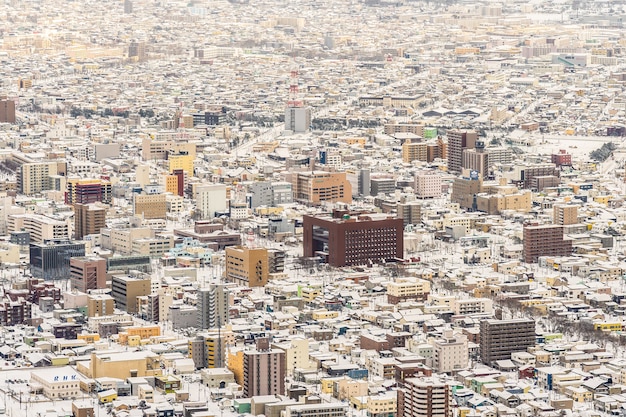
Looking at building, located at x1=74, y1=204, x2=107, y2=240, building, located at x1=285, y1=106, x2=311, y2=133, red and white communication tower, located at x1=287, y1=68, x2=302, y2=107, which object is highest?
building, located at x1=74, y1=204, x2=107, y2=240

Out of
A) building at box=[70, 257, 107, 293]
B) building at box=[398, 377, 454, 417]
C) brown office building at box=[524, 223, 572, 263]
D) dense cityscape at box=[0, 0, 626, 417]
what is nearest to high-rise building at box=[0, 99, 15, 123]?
dense cityscape at box=[0, 0, 626, 417]

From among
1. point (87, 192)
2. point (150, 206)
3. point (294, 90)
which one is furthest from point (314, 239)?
point (294, 90)

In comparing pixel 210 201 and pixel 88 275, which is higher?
pixel 88 275

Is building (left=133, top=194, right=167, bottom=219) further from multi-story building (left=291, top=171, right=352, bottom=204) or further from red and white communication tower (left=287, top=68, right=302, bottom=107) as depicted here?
red and white communication tower (left=287, top=68, right=302, bottom=107)

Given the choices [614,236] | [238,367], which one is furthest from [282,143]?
[238,367]

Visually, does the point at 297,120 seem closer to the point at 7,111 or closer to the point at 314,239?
the point at 7,111

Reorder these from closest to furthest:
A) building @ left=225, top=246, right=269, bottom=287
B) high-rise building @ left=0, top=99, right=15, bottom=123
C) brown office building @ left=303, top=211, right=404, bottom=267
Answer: building @ left=225, top=246, right=269, bottom=287
brown office building @ left=303, top=211, right=404, bottom=267
high-rise building @ left=0, top=99, right=15, bottom=123

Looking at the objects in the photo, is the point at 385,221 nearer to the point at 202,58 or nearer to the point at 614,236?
the point at 614,236
